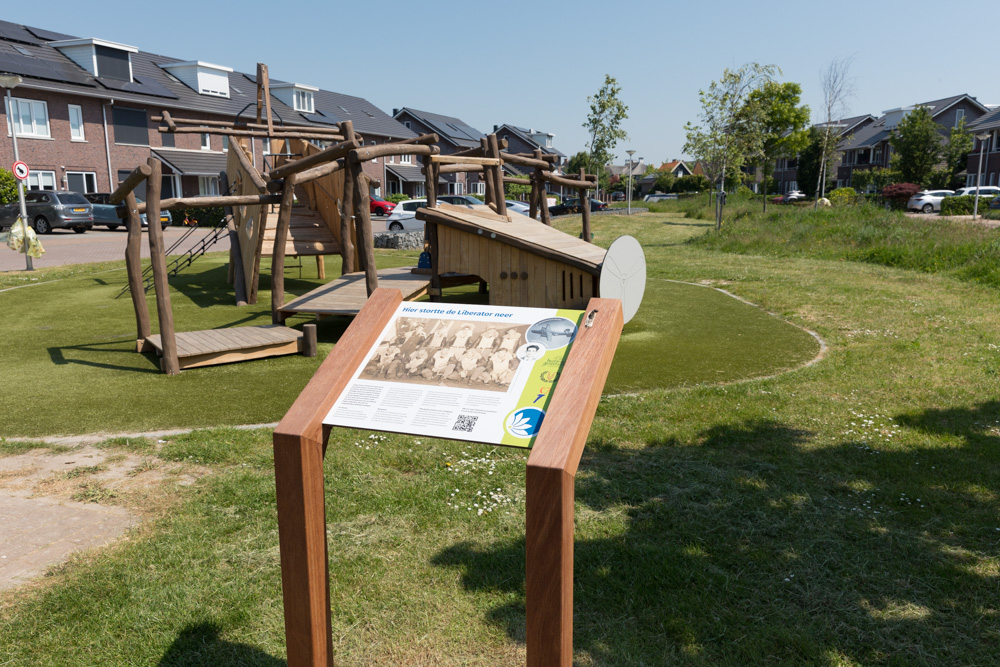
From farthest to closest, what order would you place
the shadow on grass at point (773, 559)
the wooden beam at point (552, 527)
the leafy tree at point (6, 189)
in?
1. the leafy tree at point (6, 189)
2. the shadow on grass at point (773, 559)
3. the wooden beam at point (552, 527)

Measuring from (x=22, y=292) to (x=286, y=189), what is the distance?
262 inches

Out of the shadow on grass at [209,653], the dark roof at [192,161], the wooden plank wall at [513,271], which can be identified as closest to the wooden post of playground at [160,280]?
the wooden plank wall at [513,271]

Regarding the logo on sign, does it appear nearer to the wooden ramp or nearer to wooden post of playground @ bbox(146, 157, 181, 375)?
the wooden ramp

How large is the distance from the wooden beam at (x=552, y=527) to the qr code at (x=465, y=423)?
23 centimetres

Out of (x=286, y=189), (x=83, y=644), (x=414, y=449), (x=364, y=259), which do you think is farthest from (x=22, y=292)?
(x=83, y=644)

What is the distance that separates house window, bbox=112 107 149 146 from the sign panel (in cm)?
3729

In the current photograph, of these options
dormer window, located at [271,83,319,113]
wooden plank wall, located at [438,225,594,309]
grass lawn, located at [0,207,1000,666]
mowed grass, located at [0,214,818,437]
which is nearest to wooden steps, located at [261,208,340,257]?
mowed grass, located at [0,214,818,437]

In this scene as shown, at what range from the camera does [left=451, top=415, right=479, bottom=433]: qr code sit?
224 centimetres

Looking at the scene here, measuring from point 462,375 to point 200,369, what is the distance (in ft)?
19.0

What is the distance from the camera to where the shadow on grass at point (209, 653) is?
2.83m

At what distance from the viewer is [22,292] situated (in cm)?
1244

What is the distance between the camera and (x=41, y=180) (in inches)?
1217

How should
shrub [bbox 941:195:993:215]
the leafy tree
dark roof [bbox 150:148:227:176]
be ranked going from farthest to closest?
shrub [bbox 941:195:993:215]
dark roof [bbox 150:148:227:176]
the leafy tree

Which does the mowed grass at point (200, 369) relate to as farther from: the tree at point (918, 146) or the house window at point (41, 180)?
the tree at point (918, 146)
